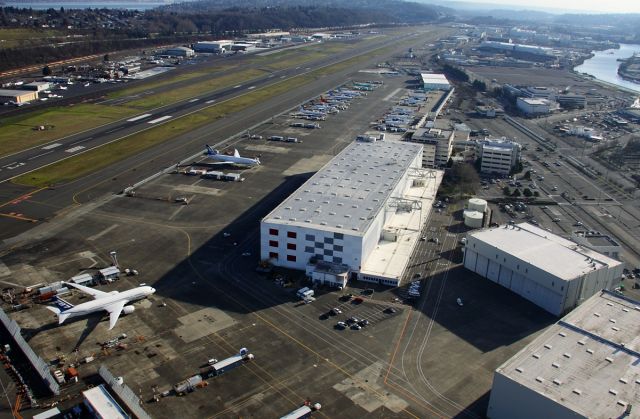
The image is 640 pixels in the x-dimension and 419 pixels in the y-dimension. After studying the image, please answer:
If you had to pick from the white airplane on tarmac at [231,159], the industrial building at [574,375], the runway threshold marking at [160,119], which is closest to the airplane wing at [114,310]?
the industrial building at [574,375]

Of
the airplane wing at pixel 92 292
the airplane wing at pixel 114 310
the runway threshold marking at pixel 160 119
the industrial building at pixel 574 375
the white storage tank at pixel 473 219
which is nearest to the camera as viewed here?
the industrial building at pixel 574 375

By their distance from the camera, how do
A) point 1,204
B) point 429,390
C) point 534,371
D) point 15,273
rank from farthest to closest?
point 1,204 < point 15,273 < point 429,390 < point 534,371

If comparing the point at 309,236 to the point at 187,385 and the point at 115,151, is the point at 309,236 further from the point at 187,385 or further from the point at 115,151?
the point at 115,151

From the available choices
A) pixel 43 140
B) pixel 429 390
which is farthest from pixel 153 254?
pixel 43 140

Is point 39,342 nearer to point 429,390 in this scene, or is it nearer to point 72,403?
point 72,403

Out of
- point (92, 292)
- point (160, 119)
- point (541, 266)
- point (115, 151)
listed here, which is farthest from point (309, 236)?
point (160, 119)

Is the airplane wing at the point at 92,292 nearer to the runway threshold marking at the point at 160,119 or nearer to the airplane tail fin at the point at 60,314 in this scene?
the airplane tail fin at the point at 60,314
